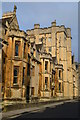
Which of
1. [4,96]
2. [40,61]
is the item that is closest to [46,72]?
[40,61]

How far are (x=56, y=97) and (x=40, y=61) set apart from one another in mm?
13981

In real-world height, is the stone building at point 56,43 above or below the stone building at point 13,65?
above

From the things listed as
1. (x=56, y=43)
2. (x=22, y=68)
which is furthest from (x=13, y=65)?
(x=56, y=43)

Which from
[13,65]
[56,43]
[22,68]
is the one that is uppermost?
[56,43]

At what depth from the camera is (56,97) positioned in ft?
159

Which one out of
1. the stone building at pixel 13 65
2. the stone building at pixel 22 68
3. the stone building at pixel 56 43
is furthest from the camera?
the stone building at pixel 56 43

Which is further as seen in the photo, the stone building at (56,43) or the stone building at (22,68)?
the stone building at (56,43)

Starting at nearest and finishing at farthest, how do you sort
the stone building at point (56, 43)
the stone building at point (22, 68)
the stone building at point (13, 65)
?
the stone building at point (13, 65)
the stone building at point (22, 68)
the stone building at point (56, 43)

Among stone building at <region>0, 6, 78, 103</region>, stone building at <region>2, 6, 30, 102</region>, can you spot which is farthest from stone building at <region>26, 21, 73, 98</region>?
stone building at <region>2, 6, 30, 102</region>

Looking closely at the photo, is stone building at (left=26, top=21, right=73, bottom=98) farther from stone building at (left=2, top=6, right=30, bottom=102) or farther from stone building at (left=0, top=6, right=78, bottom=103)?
stone building at (left=2, top=6, right=30, bottom=102)

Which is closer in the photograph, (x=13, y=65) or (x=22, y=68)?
(x=13, y=65)

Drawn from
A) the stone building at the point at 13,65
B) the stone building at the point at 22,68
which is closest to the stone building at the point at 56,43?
the stone building at the point at 22,68

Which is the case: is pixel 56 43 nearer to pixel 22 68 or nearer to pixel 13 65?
pixel 22 68

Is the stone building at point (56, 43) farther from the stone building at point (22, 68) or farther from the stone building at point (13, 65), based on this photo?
the stone building at point (13, 65)
